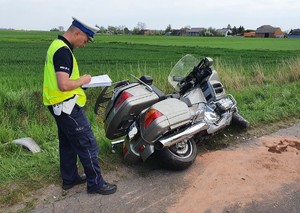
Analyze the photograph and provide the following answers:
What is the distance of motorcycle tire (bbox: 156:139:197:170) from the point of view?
12.4 ft

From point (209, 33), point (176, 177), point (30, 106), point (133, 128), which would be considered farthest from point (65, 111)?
point (209, 33)

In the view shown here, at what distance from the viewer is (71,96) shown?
10.5 ft

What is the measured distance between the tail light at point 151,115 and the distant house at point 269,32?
114m

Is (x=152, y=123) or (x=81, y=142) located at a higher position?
(x=152, y=123)

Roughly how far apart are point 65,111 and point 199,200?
1.53 metres

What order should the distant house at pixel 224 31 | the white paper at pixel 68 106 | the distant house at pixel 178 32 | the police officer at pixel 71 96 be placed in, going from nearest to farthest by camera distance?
the police officer at pixel 71 96 → the white paper at pixel 68 106 → the distant house at pixel 224 31 → the distant house at pixel 178 32

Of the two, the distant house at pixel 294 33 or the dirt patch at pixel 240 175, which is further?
the distant house at pixel 294 33

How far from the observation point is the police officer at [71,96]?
305cm

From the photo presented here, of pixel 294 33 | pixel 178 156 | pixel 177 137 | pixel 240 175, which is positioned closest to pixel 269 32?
pixel 294 33

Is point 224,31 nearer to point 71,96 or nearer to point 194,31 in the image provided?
point 194,31

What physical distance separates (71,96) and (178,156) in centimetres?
143

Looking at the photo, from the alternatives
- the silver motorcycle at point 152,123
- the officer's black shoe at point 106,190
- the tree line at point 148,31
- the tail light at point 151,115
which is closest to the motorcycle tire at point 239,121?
the silver motorcycle at point 152,123

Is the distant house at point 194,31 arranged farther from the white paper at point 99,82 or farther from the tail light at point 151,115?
the white paper at point 99,82

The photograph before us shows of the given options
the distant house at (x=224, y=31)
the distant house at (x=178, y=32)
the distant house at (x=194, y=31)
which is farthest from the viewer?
the distant house at (x=178, y=32)
